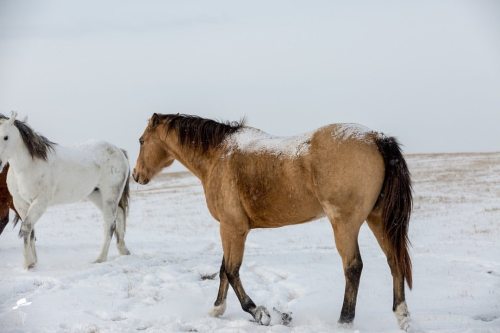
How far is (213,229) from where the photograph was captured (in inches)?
637

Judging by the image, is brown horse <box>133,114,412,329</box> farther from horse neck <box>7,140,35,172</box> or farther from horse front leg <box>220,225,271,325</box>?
horse neck <box>7,140,35,172</box>

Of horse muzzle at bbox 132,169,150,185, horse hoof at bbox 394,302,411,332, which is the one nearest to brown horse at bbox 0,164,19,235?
horse muzzle at bbox 132,169,150,185

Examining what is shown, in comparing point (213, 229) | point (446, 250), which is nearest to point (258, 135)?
point (446, 250)

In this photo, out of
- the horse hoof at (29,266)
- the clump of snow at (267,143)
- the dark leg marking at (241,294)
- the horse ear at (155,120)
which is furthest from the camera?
the horse hoof at (29,266)

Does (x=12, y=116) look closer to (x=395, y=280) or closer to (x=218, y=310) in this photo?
(x=218, y=310)

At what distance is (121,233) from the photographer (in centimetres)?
974

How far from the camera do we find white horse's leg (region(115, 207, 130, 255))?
9695mm

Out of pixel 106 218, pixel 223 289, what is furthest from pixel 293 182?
pixel 106 218

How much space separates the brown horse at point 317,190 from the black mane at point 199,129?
41 millimetres

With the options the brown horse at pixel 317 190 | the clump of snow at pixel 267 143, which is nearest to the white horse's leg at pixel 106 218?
the brown horse at pixel 317 190

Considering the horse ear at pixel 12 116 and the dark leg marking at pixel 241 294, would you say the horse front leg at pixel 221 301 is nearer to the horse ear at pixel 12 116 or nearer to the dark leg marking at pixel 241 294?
the dark leg marking at pixel 241 294

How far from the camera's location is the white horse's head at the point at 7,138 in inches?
312

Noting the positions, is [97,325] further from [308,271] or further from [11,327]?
[308,271]

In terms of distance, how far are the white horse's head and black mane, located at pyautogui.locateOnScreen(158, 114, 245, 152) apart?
3.10m
